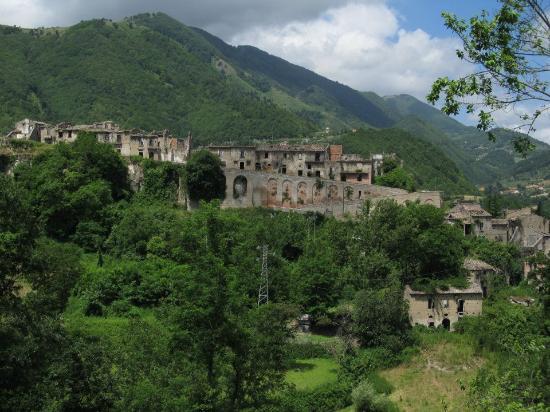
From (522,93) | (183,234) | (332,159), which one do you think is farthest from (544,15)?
(332,159)

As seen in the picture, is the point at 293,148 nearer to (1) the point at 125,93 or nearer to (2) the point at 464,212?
(2) the point at 464,212

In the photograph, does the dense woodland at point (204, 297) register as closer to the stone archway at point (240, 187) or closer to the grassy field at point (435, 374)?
the grassy field at point (435, 374)

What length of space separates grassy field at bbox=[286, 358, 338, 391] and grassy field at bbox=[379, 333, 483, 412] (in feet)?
10.4

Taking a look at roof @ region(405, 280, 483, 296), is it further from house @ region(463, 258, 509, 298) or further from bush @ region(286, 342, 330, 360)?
bush @ region(286, 342, 330, 360)

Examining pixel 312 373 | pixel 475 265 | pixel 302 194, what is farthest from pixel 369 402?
pixel 302 194

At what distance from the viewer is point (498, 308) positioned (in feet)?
145

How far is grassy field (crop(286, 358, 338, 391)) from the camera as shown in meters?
35.9

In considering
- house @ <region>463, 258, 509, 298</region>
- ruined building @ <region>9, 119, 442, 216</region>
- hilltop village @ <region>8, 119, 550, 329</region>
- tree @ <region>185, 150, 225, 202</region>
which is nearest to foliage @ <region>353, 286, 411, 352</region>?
hilltop village @ <region>8, 119, 550, 329</region>

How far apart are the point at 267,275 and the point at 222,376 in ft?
71.3

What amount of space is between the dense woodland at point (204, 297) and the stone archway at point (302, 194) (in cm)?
470

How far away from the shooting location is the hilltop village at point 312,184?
6197 cm

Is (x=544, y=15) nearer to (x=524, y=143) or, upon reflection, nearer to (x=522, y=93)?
(x=522, y=93)

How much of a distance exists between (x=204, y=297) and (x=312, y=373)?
Answer: 21.0 meters

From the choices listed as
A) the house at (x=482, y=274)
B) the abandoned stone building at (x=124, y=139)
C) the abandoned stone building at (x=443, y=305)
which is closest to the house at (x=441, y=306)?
the abandoned stone building at (x=443, y=305)
